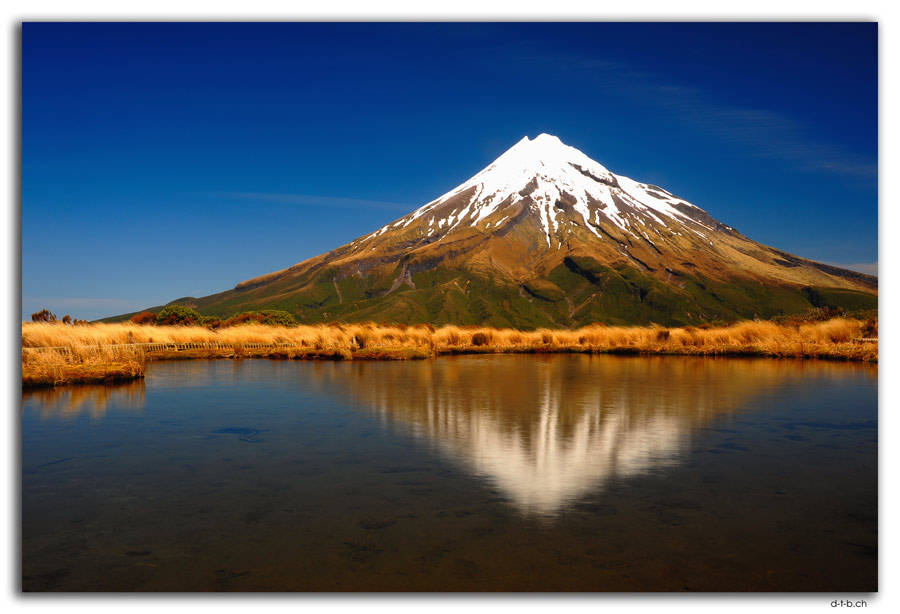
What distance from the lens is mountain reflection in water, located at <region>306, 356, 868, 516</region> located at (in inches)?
367

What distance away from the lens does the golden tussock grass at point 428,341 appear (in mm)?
25000

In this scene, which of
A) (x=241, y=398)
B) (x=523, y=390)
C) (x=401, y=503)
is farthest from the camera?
(x=523, y=390)

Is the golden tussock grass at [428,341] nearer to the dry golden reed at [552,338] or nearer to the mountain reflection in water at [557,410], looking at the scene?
the dry golden reed at [552,338]

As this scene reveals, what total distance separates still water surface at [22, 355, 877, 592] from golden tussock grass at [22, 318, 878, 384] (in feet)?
30.2

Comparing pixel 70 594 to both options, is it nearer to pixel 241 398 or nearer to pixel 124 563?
pixel 124 563

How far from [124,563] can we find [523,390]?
45.2 feet

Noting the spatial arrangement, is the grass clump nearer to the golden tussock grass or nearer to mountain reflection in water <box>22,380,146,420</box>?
the golden tussock grass

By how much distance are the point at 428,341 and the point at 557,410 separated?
2482 cm

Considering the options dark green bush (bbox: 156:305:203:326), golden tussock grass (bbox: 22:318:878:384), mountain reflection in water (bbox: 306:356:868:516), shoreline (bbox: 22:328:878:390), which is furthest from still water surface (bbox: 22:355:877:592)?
dark green bush (bbox: 156:305:203:326)

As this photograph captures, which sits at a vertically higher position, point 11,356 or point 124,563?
point 11,356

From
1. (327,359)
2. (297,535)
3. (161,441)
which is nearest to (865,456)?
(297,535)

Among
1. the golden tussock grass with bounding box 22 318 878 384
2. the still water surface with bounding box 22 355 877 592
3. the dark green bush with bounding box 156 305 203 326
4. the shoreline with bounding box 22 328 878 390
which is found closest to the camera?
the still water surface with bounding box 22 355 877 592

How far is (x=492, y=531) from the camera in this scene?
22.4ft

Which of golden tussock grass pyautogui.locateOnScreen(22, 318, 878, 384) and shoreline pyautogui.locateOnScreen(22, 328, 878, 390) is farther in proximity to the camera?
golden tussock grass pyautogui.locateOnScreen(22, 318, 878, 384)
